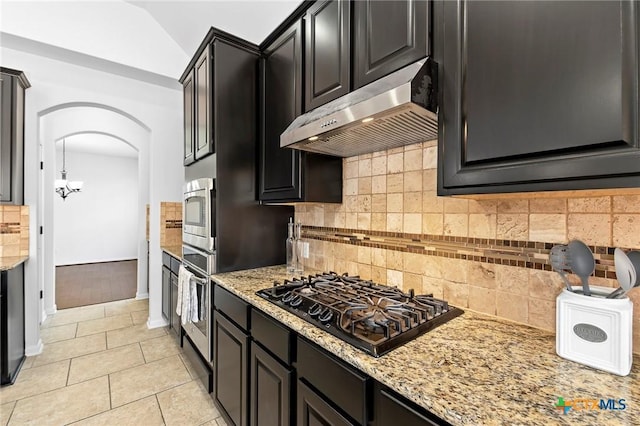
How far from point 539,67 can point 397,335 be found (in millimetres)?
888

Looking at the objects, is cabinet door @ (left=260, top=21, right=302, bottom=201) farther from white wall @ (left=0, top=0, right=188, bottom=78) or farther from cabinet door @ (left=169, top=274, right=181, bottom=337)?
white wall @ (left=0, top=0, right=188, bottom=78)

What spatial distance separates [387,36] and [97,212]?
8811 millimetres

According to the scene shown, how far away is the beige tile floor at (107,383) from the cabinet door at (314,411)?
1111 millimetres

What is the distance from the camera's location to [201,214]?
6.95 feet

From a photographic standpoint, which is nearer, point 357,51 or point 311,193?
point 357,51

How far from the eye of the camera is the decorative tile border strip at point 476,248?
3.20ft

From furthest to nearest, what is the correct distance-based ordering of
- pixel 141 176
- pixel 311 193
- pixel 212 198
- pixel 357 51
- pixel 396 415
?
pixel 141 176
pixel 212 198
pixel 311 193
pixel 357 51
pixel 396 415

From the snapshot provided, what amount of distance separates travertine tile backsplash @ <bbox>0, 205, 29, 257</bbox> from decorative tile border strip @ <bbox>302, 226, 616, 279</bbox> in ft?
9.91

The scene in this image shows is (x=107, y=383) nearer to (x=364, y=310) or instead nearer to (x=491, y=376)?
(x=364, y=310)

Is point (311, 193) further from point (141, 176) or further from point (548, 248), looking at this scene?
point (141, 176)

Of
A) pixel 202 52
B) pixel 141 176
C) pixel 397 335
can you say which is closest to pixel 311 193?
pixel 397 335

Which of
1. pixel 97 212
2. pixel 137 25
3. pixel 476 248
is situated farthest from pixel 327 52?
pixel 97 212

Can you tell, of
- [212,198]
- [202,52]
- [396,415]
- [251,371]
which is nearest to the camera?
[396,415]

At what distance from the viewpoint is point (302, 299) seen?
4.46 ft
